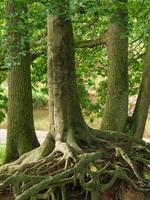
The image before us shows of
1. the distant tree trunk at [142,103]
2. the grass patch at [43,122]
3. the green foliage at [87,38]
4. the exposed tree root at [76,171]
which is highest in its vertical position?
the green foliage at [87,38]

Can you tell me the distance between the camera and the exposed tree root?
6.95 metres

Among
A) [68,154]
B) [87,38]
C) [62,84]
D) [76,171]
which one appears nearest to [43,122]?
[87,38]

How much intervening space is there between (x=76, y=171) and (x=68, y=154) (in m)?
0.40

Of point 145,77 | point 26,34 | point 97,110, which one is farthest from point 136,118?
point 97,110

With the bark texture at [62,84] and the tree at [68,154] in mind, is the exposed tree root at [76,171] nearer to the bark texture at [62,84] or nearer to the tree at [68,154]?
the tree at [68,154]

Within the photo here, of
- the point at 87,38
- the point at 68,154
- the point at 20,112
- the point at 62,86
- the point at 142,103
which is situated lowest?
the point at 68,154

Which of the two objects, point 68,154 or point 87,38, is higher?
point 87,38

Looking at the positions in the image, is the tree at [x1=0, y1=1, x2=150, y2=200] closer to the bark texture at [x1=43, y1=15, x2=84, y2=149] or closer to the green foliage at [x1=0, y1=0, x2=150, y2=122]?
the bark texture at [x1=43, y1=15, x2=84, y2=149]

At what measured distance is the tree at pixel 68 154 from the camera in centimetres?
717

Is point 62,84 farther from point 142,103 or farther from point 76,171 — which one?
point 142,103

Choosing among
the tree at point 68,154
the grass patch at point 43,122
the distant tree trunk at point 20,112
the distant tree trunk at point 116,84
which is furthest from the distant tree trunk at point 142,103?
the grass patch at point 43,122

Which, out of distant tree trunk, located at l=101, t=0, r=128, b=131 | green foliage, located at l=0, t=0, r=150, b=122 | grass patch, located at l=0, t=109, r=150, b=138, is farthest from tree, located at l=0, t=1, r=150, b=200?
grass patch, located at l=0, t=109, r=150, b=138

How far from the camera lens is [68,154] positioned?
753 cm

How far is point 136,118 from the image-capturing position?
400 inches
